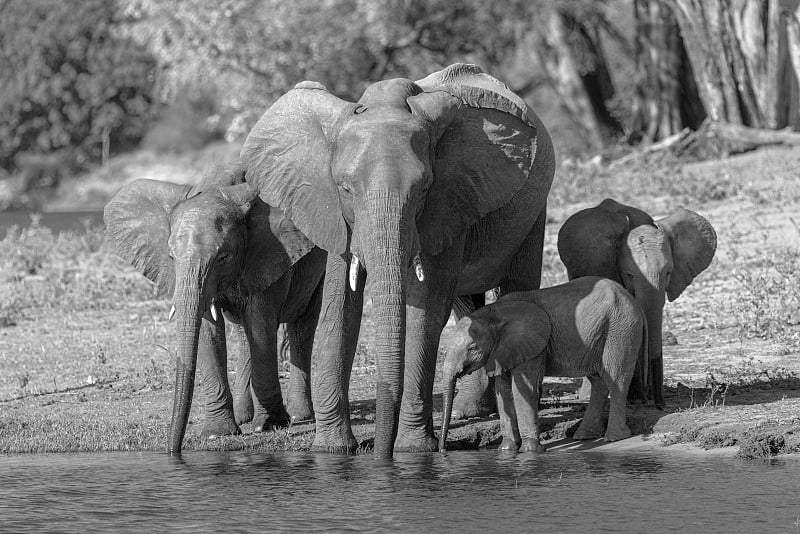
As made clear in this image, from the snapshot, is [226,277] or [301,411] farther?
[301,411]

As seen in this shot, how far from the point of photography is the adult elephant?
8.48 m

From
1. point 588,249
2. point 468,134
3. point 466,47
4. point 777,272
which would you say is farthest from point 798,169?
point 466,47

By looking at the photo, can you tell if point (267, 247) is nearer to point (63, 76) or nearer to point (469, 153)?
point (469, 153)

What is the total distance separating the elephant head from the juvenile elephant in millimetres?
1206

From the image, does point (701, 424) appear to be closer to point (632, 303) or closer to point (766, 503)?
point (632, 303)

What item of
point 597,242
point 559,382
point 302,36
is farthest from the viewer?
point 302,36

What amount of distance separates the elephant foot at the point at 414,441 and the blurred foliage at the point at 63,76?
4572 cm

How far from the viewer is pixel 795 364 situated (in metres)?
11.6

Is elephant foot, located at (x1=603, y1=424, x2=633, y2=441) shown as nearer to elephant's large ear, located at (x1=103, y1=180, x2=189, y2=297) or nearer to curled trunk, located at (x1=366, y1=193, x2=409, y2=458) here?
curled trunk, located at (x1=366, y1=193, x2=409, y2=458)

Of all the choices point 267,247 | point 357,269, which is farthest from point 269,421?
point 357,269

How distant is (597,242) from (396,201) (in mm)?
2503

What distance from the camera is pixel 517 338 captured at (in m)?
9.32

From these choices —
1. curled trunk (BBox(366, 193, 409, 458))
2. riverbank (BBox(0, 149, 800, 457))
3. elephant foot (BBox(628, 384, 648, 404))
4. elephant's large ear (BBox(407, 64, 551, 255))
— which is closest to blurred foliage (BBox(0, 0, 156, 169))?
riverbank (BBox(0, 149, 800, 457))

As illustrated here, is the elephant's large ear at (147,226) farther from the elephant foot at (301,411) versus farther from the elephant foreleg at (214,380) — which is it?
the elephant foot at (301,411)
